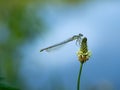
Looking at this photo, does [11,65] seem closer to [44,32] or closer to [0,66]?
[0,66]

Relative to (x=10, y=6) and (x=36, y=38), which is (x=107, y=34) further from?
(x=10, y=6)

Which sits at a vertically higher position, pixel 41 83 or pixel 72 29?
pixel 72 29

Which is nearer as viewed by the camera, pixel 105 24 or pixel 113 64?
pixel 113 64

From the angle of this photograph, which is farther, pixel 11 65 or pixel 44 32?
pixel 44 32

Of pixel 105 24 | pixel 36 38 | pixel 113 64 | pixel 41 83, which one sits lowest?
pixel 41 83

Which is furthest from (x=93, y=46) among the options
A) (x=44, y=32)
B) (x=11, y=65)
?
(x=11, y=65)

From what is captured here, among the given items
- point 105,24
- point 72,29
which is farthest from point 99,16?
point 72,29
